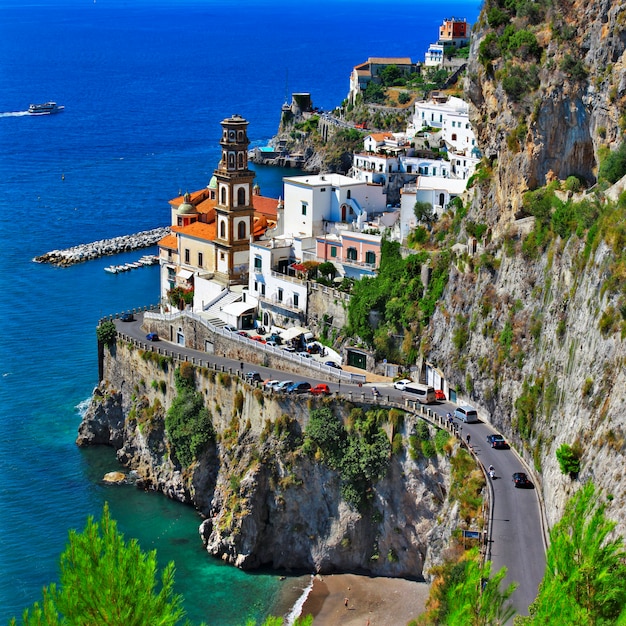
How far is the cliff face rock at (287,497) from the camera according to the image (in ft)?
175

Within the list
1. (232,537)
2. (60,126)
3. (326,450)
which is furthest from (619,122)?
(60,126)

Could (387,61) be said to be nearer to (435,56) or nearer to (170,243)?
(435,56)

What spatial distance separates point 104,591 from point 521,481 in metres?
22.1

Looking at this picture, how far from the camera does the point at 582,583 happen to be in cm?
3000

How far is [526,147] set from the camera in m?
54.4

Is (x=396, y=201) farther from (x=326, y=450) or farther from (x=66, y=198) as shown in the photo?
(x=66, y=198)

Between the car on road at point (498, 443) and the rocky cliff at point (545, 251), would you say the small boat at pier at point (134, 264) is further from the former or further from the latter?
the car on road at point (498, 443)

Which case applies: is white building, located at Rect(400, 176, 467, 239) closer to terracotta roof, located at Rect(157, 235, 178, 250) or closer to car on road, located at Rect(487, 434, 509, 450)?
terracotta roof, located at Rect(157, 235, 178, 250)

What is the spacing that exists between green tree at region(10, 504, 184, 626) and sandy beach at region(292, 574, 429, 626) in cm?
2065

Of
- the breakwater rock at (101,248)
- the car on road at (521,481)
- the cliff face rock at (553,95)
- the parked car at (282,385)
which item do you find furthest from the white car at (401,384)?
the breakwater rock at (101,248)

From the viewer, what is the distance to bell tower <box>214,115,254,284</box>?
237ft

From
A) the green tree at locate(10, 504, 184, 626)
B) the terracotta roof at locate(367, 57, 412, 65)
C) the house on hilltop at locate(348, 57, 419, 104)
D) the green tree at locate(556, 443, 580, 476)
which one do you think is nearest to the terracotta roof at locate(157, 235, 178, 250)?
the green tree at locate(556, 443, 580, 476)

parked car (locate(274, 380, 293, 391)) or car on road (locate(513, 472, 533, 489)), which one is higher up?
car on road (locate(513, 472, 533, 489))

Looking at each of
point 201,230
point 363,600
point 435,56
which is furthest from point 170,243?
point 435,56
